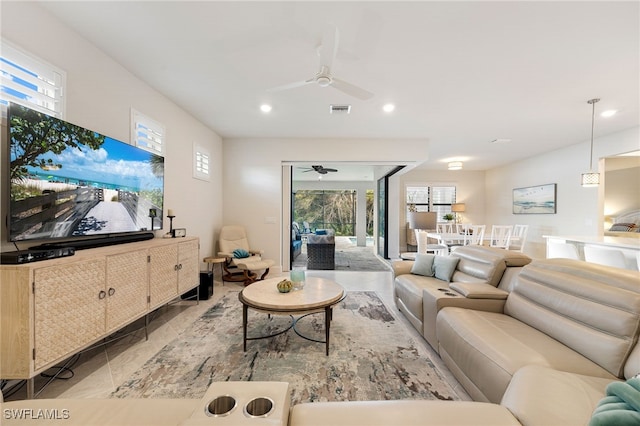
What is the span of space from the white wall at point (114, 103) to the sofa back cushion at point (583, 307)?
13.1 feet

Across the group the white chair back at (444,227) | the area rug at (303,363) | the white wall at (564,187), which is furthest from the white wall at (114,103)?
the white wall at (564,187)

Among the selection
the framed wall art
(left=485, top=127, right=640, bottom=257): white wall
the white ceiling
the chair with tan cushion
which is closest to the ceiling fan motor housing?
the white ceiling

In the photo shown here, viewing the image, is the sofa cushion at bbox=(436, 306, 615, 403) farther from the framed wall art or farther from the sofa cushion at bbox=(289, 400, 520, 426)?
the framed wall art

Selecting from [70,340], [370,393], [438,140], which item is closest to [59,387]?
[70,340]

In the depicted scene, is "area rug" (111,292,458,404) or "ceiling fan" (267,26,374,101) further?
"ceiling fan" (267,26,374,101)

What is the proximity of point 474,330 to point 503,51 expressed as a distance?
2.48 m

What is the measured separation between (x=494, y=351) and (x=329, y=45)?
7.95ft

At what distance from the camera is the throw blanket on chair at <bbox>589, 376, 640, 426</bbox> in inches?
29.4

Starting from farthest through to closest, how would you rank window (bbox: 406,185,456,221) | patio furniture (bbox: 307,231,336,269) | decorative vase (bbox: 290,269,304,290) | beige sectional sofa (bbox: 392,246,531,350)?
window (bbox: 406,185,456,221) → patio furniture (bbox: 307,231,336,269) → decorative vase (bbox: 290,269,304,290) → beige sectional sofa (bbox: 392,246,531,350)

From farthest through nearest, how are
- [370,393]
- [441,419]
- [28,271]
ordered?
[370,393]
[28,271]
[441,419]

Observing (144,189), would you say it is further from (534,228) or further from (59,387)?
(534,228)

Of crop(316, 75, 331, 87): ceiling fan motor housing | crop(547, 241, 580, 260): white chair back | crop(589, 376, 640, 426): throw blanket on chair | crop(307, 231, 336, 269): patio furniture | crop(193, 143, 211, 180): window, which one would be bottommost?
crop(307, 231, 336, 269): patio furniture

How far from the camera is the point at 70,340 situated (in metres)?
1.65

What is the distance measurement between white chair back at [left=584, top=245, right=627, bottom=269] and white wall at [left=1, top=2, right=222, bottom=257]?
17.9 feet
